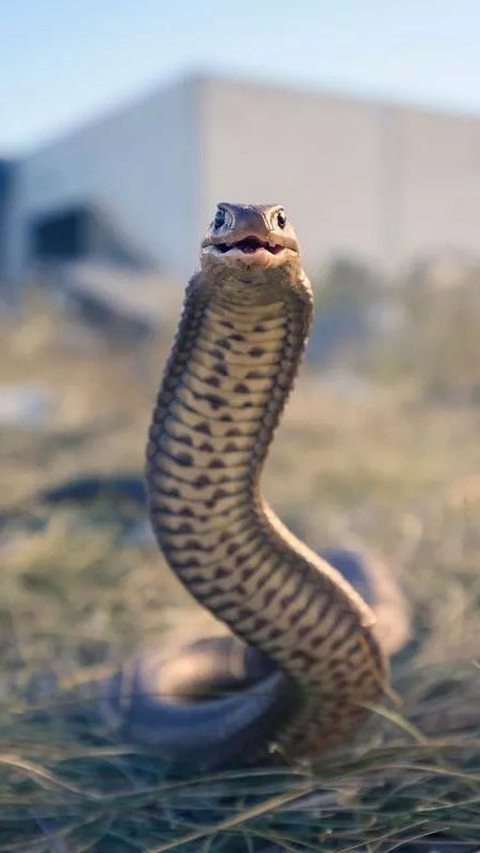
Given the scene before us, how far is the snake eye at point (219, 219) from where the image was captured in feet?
4.46

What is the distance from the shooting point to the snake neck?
147cm

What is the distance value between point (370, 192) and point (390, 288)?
855 centimetres

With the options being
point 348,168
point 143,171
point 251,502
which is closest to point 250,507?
point 251,502

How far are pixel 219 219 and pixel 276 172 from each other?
702 inches

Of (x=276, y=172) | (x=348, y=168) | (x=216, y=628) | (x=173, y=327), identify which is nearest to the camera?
(x=216, y=628)

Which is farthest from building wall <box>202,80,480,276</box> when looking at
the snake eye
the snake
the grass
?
the snake eye

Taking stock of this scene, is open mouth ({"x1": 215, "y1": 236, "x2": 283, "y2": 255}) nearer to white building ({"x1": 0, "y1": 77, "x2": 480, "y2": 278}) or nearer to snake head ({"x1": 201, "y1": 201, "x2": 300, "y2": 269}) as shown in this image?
snake head ({"x1": 201, "y1": 201, "x2": 300, "y2": 269})

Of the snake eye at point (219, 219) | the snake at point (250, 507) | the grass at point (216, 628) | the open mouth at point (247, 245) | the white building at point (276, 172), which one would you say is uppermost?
the white building at point (276, 172)

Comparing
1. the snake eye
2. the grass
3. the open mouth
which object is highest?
the snake eye

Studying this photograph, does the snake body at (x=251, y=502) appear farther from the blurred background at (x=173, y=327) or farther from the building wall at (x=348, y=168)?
the building wall at (x=348, y=168)

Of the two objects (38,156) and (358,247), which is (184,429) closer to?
(358,247)

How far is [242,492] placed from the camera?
159cm

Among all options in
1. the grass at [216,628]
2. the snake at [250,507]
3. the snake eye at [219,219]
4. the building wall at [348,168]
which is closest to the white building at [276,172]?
the building wall at [348,168]

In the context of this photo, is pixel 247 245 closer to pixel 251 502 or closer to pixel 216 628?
pixel 251 502
